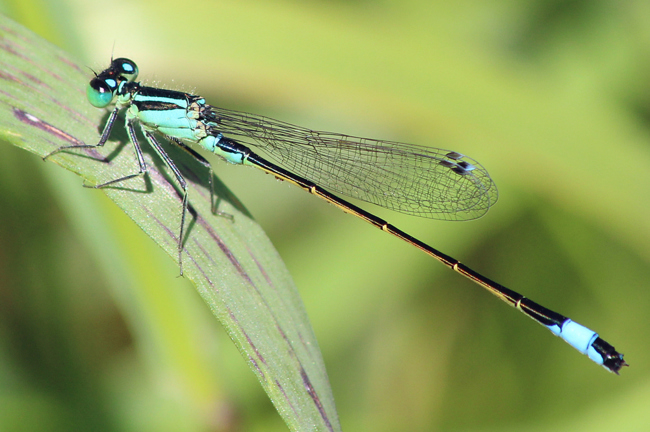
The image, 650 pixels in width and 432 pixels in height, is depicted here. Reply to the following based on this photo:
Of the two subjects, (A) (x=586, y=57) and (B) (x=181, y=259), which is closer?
(B) (x=181, y=259)

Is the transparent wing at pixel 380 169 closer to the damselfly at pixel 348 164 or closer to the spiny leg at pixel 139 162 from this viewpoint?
the damselfly at pixel 348 164

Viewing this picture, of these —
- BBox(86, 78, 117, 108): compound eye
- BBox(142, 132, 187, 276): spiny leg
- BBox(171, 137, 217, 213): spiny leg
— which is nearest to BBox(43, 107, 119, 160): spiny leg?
BBox(86, 78, 117, 108): compound eye

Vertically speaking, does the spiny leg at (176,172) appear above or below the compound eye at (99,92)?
below

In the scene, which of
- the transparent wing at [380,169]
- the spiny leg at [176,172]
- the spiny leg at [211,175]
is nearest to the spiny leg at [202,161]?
the spiny leg at [211,175]

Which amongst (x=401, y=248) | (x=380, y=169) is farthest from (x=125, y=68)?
(x=401, y=248)

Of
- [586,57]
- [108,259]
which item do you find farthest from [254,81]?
[586,57]

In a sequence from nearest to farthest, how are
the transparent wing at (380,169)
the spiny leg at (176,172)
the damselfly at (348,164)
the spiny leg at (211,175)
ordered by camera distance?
the spiny leg at (176,172), the spiny leg at (211,175), the damselfly at (348,164), the transparent wing at (380,169)

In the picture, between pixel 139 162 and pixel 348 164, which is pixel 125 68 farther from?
pixel 348 164

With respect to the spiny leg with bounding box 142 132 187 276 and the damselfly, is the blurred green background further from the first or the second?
the spiny leg with bounding box 142 132 187 276

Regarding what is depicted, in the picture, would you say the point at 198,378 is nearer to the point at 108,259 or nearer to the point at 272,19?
the point at 108,259
